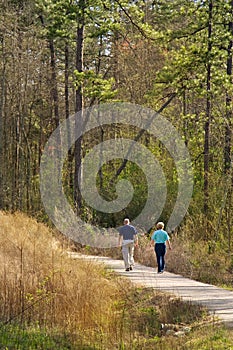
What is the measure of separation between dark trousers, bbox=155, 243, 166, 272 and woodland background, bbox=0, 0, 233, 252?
2442 mm

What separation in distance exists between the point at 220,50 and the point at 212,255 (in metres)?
7.91

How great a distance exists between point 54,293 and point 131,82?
68.4 feet

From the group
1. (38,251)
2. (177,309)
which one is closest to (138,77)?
(38,251)

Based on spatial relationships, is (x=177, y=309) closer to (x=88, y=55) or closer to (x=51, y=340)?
(x=51, y=340)

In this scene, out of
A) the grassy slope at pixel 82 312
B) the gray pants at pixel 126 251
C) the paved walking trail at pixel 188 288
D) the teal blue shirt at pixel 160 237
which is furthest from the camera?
the gray pants at pixel 126 251

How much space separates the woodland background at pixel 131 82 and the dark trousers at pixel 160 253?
2.44 metres

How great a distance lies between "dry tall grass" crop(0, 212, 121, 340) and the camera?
1293cm

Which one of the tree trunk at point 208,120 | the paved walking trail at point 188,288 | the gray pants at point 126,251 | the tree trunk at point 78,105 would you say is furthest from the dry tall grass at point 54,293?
the tree trunk at point 78,105

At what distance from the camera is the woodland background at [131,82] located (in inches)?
923

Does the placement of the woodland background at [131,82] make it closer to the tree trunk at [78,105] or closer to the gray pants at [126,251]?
the tree trunk at [78,105]

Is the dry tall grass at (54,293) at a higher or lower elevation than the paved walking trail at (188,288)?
higher

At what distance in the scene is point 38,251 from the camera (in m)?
16.8

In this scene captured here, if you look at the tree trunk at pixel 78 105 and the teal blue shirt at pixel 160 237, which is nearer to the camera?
the teal blue shirt at pixel 160 237

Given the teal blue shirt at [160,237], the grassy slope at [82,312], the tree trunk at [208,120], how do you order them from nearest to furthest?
the grassy slope at [82,312] → the teal blue shirt at [160,237] → the tree trunk at [208,120]
